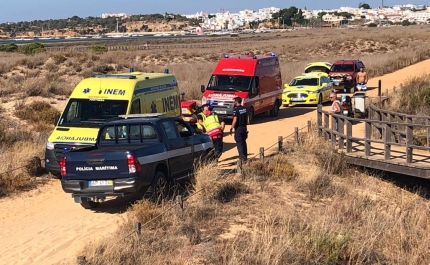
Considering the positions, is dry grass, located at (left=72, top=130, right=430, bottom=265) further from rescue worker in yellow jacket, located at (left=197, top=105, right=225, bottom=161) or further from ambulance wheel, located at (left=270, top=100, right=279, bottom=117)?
ambulance wheel, located at (left=270, top=100, right=279, bottom=117)

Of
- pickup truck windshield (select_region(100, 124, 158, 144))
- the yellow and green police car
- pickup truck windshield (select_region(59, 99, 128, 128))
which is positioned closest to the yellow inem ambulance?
pickup truck windshield (select_region(59, 99, 128, 128))

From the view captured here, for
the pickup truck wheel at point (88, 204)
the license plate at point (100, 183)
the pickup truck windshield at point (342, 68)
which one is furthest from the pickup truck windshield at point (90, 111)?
the pickup truck windshield at point (342, 68)

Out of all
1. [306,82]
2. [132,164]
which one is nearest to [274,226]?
[132,164]

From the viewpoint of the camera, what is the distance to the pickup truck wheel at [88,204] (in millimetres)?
11711

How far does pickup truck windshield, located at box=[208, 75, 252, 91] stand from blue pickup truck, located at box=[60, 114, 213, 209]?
9.62 meters

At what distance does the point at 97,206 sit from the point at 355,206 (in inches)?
202

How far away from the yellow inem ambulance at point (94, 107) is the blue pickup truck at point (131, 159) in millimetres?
1408

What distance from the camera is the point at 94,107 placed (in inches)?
598

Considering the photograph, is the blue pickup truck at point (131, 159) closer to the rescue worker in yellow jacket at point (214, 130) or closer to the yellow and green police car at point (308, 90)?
the rescue worker in yellow jacket at point (214, 130)

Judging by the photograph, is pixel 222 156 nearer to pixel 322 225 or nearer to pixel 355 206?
pixel 355 206

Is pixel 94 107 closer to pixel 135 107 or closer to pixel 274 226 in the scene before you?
pixel 135 107

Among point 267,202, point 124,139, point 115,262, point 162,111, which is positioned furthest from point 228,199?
point 162,111

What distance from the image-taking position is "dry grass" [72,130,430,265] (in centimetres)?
920

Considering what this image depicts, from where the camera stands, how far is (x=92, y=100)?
15266mm
